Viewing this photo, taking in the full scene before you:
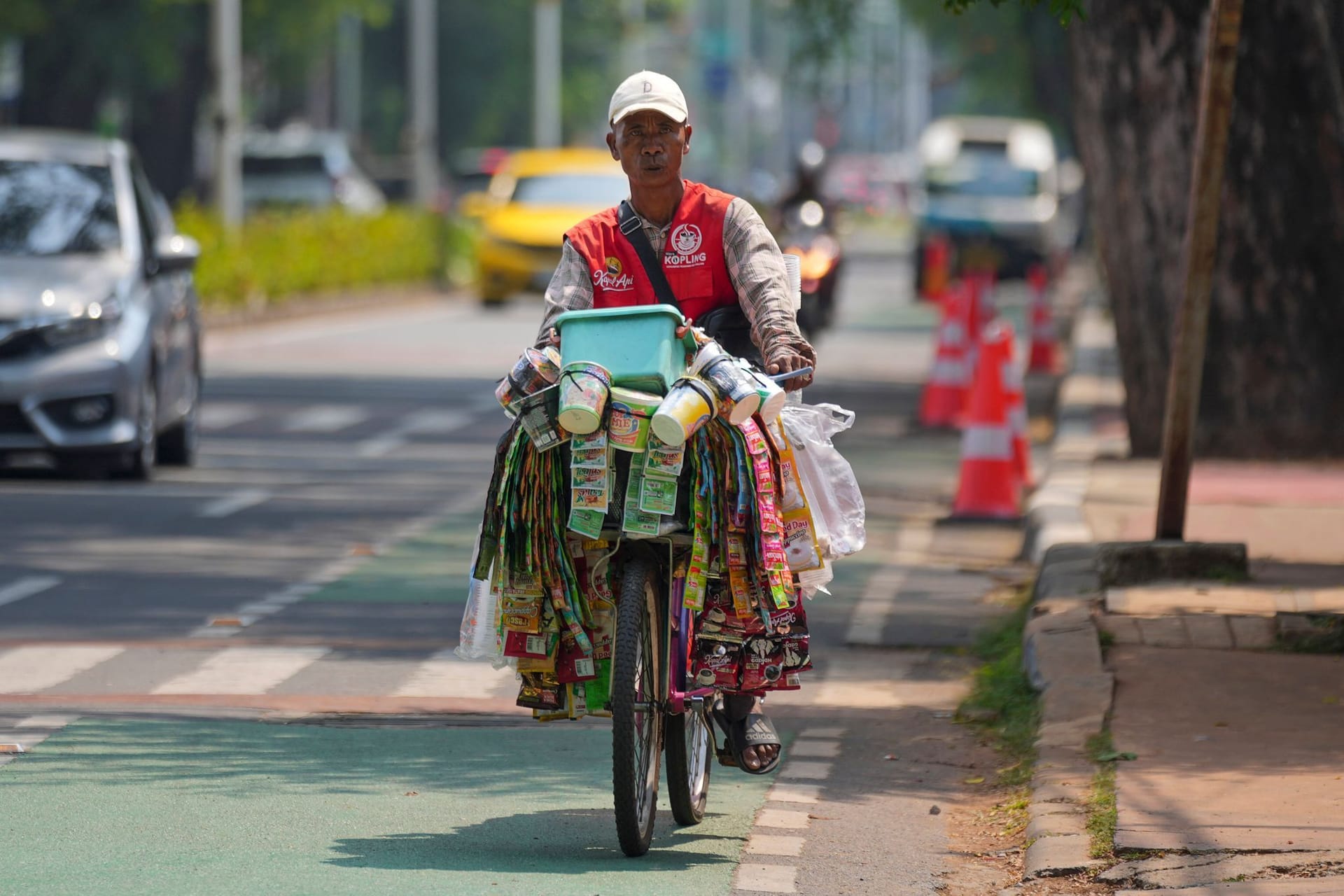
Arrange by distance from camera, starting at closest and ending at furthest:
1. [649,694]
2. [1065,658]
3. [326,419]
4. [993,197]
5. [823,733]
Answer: [649,694], [823,733], [1065,658], [326,419], [993,197]

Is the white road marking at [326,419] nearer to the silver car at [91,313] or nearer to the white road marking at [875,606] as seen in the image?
the silver car at [91,313]

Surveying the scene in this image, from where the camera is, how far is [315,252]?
3272 cm

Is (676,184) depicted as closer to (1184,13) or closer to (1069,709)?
(1069,709)

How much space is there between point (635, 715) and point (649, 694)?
12cm

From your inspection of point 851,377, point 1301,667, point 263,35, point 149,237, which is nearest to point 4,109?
point 263,35

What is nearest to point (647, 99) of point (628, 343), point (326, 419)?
point (628, 343)

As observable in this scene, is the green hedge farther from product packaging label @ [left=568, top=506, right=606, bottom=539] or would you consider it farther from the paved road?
product packaging label @ [left=568, top=506, right=606, bottom=539]

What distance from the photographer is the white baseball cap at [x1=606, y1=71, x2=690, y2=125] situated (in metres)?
6.42

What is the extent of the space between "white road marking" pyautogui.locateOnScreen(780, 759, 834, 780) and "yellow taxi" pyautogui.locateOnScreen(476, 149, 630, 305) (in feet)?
78.7

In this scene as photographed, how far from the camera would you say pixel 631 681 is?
237 inches

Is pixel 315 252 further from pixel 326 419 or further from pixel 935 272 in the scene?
pixel 326 419

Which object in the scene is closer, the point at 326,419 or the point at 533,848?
the point at 533,848

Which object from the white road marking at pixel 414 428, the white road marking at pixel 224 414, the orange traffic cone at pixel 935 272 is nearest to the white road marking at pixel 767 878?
the white road marking at pixel 414 428

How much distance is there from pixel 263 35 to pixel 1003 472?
85.7ft
